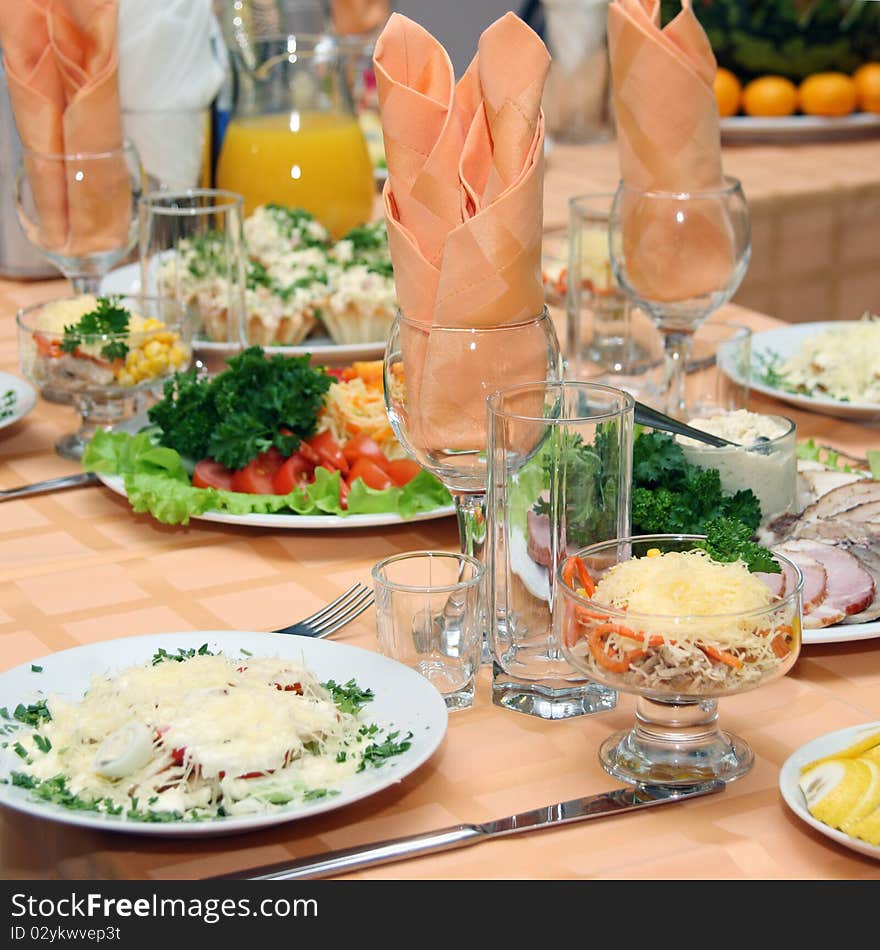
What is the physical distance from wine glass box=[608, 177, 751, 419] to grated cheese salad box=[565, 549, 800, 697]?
2.08 feet

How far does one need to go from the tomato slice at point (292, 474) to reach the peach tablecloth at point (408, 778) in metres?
0.05

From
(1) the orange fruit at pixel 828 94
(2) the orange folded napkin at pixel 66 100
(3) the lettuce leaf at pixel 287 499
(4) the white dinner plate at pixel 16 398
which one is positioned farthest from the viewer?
(1) the orange fruit at pixel 828 94

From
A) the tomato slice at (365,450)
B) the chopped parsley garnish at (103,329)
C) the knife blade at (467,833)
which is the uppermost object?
the chopped parsley garnish at (103,329)

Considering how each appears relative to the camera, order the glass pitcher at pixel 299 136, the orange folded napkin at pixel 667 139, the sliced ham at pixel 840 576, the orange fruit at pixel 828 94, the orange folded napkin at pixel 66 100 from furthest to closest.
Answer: the orange fruit at pixel 828 94
the glass pitcher at pixel 299 136
the orange folded napkin at pixel 66 100
the orange folded napkin at pixel 667 139
the sliced ham at pixel 840 576

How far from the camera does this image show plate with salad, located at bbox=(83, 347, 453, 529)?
1.33 metres

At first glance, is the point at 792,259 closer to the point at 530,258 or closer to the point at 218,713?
the point at 530,258

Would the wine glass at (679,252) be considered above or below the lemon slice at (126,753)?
above

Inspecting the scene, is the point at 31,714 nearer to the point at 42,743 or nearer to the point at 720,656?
the point at 42,743

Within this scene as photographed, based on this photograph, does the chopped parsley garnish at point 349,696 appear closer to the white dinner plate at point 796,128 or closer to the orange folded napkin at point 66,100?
the orange folded napkin at point 66,100

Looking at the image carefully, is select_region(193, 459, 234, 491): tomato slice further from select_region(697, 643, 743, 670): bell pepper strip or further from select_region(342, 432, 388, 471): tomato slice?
select_region(697, 643, 743, 670): bell pepper strip

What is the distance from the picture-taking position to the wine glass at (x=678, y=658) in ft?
2.79

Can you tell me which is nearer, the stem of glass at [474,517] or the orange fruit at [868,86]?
the stem of glass at [474,517]

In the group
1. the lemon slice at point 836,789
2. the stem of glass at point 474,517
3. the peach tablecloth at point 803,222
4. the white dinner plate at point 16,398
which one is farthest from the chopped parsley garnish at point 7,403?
the peach tablecloth at point 803,222
